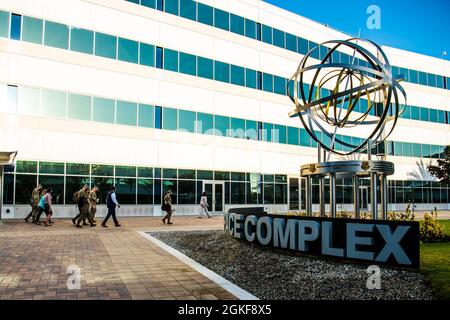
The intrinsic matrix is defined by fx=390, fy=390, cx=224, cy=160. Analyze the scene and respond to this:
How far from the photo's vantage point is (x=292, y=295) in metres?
6.08

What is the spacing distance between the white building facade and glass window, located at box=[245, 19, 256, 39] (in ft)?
0.35

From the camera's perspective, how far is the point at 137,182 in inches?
986

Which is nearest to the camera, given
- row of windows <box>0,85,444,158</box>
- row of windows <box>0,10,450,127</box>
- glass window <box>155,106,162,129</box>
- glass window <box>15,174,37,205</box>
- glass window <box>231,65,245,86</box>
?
glass window <box>15,174,37,205</box>

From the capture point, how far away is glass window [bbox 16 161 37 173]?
21.2 metres

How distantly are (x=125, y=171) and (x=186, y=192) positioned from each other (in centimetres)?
487

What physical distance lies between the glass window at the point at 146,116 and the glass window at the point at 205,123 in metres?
3.63

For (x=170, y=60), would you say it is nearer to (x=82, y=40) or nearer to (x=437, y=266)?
(x=82, y=40)

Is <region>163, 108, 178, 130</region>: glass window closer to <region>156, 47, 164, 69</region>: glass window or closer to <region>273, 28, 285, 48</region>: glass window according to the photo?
<region>156, 47, 164, 69</region>: glass window

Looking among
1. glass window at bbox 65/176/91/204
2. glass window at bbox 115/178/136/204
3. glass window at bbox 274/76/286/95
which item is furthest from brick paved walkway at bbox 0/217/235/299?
glass window at bbox 274/76/286/95

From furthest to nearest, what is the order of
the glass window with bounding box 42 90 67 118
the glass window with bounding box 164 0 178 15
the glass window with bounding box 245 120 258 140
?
the glass window with bounding box 245 120 258 140
the glass window with bounding box 164 0 178 15
the glass window with bounding box 42 90 67 118

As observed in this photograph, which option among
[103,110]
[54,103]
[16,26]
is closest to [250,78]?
[103,110]

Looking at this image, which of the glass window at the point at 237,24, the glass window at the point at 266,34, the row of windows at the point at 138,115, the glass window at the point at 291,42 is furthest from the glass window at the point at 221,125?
the glass window at the point at 291,42
